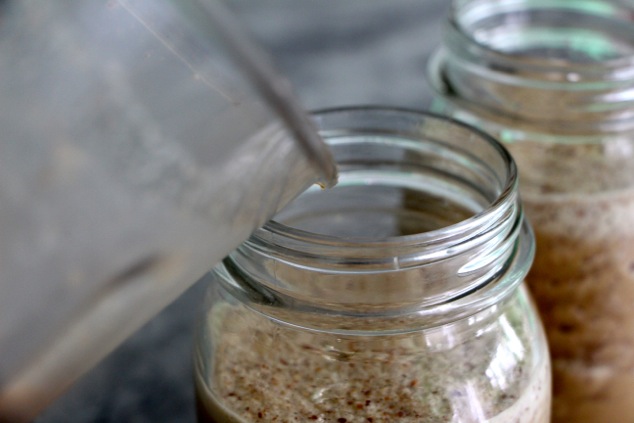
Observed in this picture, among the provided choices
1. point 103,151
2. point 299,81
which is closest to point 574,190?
point 103,151

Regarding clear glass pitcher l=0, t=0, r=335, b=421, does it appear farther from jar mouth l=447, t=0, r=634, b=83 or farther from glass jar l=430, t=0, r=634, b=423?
jar mouth l=447, t=0, r=634, b=83

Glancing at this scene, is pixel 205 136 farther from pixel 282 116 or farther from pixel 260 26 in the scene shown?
pixel 260 26

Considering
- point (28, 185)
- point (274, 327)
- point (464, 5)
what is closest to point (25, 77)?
point (28, 185)

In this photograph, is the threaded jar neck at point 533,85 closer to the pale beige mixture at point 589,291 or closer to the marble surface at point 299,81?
the pale beige mixture at point 589,291

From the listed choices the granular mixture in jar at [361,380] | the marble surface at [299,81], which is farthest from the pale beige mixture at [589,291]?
the marble surface at [299,81]

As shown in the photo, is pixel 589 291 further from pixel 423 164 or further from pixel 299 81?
pixel 299 81
